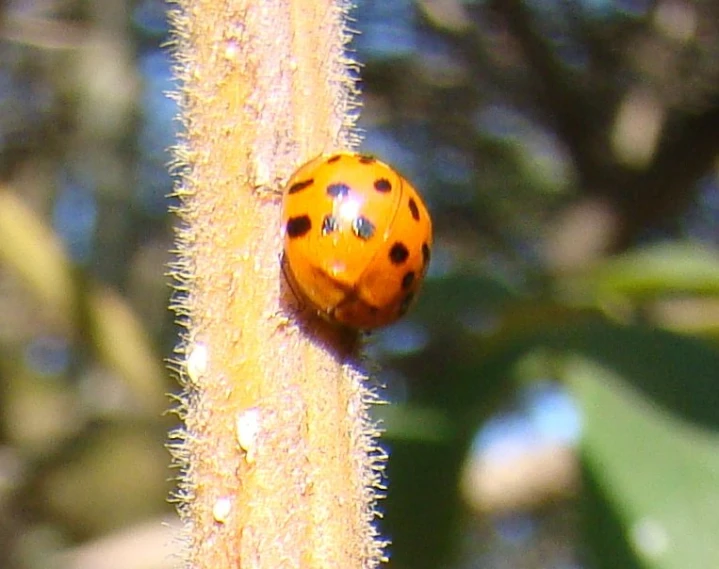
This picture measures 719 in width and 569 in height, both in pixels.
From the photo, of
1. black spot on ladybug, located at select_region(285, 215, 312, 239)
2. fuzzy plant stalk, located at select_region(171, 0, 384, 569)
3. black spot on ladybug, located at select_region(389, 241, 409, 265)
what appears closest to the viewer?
fuzzy plant stalk, located at select_region(171, 0, 384, 569)

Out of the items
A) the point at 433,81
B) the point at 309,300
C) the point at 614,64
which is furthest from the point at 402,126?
the point at 309,300

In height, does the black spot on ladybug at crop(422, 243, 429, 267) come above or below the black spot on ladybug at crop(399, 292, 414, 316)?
above

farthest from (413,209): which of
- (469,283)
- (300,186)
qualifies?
(469,283)

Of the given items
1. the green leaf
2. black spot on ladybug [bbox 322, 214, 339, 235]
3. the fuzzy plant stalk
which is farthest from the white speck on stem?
the green leaf

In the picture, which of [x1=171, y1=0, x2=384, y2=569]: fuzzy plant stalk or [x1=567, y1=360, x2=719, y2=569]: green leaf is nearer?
[x1=171, y1=0, x2=384, y2=569]: fuzzy plant stalk

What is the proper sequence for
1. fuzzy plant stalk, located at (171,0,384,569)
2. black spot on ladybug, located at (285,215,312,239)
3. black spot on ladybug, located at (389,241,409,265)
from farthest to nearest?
black spot on ladybug, located at (389,241,409,265) → black spot on ladybug, located at (285,215,312,239) → fuzzy plant stalk, located at (171,0,384,569)

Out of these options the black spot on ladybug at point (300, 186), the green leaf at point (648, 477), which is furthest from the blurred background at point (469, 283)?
the black spot on ladybug at point (300, 186)

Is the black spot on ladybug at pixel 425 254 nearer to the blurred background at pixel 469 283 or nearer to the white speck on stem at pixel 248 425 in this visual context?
the blurred background at pixel 469 283

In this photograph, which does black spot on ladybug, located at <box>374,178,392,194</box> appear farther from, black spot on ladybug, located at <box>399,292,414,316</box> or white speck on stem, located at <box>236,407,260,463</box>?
white speck on stem, located at <box>236,407,260,463</box>
